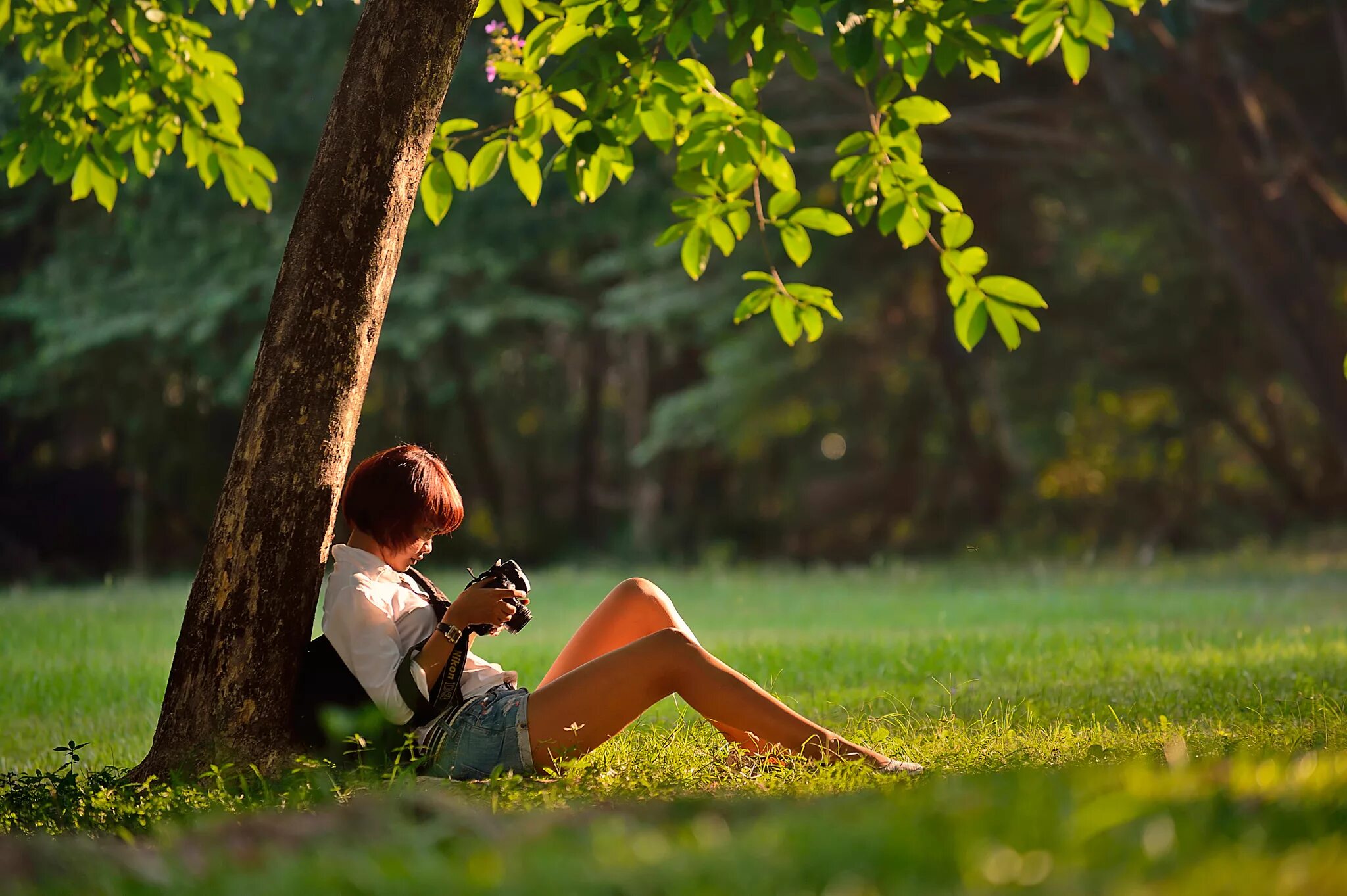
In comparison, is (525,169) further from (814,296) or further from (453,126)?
(814,296)

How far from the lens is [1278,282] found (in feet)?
53.6

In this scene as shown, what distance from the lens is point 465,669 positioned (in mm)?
4828

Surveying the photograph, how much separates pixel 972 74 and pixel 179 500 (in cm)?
2108

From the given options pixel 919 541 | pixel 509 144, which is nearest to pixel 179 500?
pixel 919 541

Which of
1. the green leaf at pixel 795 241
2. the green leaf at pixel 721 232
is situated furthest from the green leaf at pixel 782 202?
the green leaf at pixel 721 232

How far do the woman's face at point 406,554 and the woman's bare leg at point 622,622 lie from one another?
797 mm

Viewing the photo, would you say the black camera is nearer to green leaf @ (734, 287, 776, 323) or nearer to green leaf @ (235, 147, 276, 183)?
green leaf @ (734, 287, 776, 323)

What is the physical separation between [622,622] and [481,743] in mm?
883

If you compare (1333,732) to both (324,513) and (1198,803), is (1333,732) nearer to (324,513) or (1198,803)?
(1198,803)

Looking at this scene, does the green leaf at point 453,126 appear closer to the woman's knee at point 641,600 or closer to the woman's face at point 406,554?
the woman's face at point 406,554

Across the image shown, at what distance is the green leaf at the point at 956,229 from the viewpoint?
5.31m

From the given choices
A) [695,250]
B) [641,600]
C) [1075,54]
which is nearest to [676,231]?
[695,250]

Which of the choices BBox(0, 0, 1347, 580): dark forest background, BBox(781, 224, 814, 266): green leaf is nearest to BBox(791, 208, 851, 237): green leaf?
BBox(781, 224, 814, 266): green leaf

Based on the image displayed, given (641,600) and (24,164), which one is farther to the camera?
(24,164)
